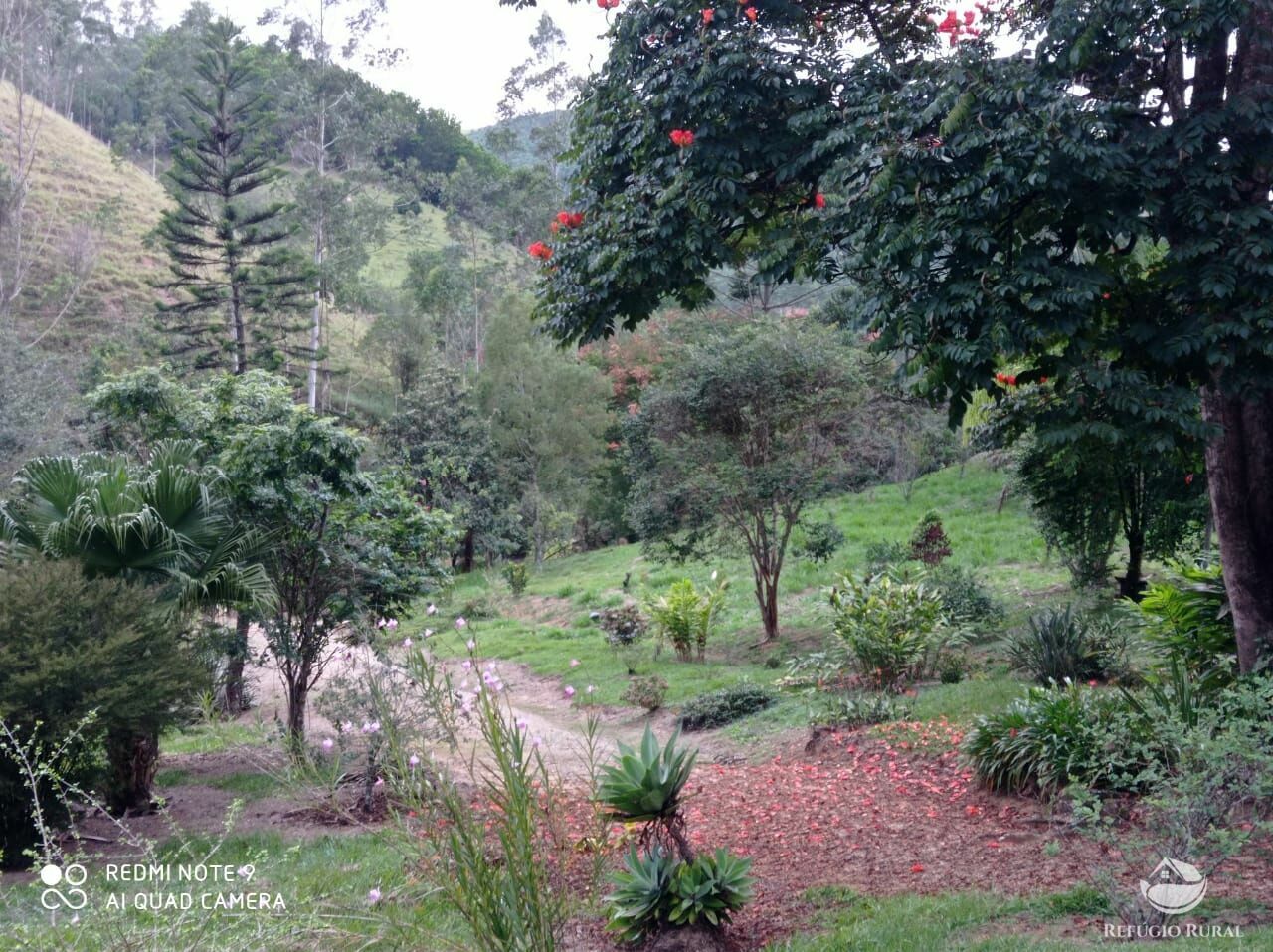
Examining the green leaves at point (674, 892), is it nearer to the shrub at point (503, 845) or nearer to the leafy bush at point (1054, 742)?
the shrub at point (503, 845)

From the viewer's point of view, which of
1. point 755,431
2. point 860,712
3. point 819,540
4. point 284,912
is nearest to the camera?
point 284,912

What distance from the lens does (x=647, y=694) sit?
1207 centimetres

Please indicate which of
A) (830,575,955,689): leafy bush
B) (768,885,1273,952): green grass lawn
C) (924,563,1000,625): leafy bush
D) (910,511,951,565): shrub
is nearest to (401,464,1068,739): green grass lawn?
(924,563,1000,625): leafy bush

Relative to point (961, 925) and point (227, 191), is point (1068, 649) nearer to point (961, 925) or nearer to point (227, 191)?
point (961, 925)

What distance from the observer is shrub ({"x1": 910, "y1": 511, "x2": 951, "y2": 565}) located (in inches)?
712

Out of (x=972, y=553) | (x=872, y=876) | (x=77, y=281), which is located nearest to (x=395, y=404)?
(x=77, y=281)

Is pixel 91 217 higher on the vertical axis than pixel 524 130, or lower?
lower

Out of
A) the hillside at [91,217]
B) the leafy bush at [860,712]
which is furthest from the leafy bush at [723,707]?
the hillside at [91,217]

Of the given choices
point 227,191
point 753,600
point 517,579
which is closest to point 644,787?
point 753,600

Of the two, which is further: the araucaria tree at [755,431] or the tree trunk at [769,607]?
the tree trunk at [769,607]

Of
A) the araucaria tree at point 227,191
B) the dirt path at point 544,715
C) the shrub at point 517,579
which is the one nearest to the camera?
the dirt path at point 544,715

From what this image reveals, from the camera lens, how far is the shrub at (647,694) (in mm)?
12062

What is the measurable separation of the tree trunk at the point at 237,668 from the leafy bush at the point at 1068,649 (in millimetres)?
7405

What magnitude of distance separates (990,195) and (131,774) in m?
7.87
